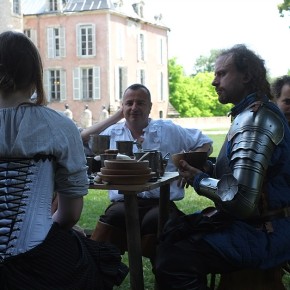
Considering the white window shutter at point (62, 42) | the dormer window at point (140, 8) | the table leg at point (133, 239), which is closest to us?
the table leg at point (133, 239)

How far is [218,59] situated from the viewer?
2.85 meters

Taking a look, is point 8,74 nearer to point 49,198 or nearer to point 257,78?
point 49,198

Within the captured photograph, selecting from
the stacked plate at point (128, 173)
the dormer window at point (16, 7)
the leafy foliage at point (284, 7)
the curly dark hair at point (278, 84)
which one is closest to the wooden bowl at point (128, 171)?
the stacked plate at point (128, 173)

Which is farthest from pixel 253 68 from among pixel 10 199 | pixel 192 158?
pixel 10 199

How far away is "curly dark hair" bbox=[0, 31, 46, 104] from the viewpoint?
2031mm

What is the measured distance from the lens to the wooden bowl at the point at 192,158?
277cm

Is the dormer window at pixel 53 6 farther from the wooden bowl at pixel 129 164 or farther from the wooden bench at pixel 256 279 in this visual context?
the wooden bench at pixel 256 279

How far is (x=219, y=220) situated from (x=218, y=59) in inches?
33.1

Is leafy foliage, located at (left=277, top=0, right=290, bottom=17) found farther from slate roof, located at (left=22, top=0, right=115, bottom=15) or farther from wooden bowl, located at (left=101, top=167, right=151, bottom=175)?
slate roof, located at (left=22, top=0, right=115, bottom=15)

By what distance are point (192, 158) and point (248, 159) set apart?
0.50m

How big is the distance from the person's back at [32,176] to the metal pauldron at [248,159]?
68 cm

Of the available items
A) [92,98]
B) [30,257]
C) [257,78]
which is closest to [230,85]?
[257,78]

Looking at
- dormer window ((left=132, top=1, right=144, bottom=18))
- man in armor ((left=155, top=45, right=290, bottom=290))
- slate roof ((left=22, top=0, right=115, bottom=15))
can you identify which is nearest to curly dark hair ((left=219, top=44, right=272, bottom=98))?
man in armor ((left=155, top=45, right=290, bottom=290))

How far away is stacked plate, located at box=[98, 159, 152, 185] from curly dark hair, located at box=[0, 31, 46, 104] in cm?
86
